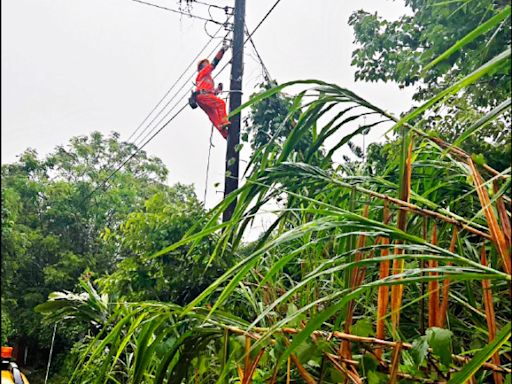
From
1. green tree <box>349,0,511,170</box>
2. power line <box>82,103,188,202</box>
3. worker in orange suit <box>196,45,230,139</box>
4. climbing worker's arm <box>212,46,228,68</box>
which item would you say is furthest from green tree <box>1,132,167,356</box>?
green tree <box>349,0,511,170</box>

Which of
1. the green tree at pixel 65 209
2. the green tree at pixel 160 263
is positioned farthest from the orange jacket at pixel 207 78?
the green tree at pixel 160 263

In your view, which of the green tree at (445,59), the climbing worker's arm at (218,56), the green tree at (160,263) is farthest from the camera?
the climbing worker's arm at (218,56)

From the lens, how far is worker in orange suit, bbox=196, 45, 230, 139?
1716 mm

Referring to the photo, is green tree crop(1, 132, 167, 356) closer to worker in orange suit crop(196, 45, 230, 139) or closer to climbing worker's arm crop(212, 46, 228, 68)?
worker in orange suit crop(196, 45, 230, 139)

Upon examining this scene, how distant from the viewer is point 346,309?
→ 0.42m

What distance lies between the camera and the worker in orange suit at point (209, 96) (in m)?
1.72

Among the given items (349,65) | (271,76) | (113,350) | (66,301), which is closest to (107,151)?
(271,76)

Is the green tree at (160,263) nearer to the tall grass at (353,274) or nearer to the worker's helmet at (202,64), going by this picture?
the worker's helmet at (202,64)

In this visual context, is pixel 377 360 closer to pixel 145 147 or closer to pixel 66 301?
pixel 66 301

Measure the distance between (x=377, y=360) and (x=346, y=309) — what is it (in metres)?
0.05

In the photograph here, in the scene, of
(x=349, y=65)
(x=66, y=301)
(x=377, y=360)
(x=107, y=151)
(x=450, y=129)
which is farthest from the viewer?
(x=107, y=151)

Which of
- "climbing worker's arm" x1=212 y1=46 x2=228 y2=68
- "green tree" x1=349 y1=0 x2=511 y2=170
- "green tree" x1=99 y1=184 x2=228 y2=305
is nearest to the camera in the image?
"green tree" x1=349 y1=0 x2=511 y2=170

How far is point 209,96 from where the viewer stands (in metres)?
1.78

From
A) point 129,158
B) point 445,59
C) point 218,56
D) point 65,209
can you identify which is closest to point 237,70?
point 218,56
